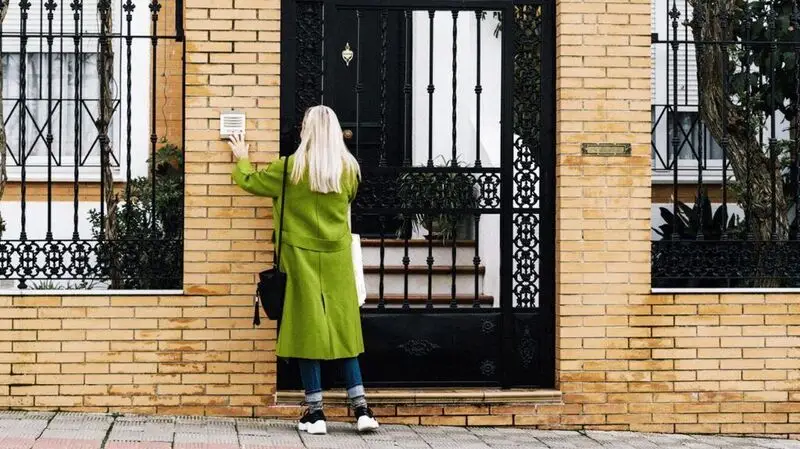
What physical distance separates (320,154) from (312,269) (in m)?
0.68

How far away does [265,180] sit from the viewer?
7.30m

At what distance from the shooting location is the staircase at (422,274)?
8164mm

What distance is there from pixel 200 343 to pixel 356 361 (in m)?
1.03

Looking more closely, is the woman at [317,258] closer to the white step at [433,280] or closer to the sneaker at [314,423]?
the sneaker at [314,423]

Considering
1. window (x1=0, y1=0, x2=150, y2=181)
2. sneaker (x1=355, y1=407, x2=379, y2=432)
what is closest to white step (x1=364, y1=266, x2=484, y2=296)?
sneaker (x1=355, y1=407, x2=379, y2=432)

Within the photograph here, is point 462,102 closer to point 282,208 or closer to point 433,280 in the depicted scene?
point 433,280

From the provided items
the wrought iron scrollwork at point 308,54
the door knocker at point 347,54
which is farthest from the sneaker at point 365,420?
the door knocker at point 347,54

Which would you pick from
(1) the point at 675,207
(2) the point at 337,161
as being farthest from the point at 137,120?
(1) the point at 675,207

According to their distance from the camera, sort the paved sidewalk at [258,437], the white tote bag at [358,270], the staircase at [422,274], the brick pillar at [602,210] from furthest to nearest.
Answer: the staircase at [422,274], the brick pillar at [602,210], the white tote bag at [358,270], the paved sidewalk at [258,437]

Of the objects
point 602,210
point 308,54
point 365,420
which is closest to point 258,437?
point 365,420

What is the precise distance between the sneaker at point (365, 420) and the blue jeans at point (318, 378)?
0.09 m

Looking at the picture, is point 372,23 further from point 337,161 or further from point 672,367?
point 672,367

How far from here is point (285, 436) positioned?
7.28 meters

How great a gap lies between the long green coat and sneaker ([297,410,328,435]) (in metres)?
0.35
